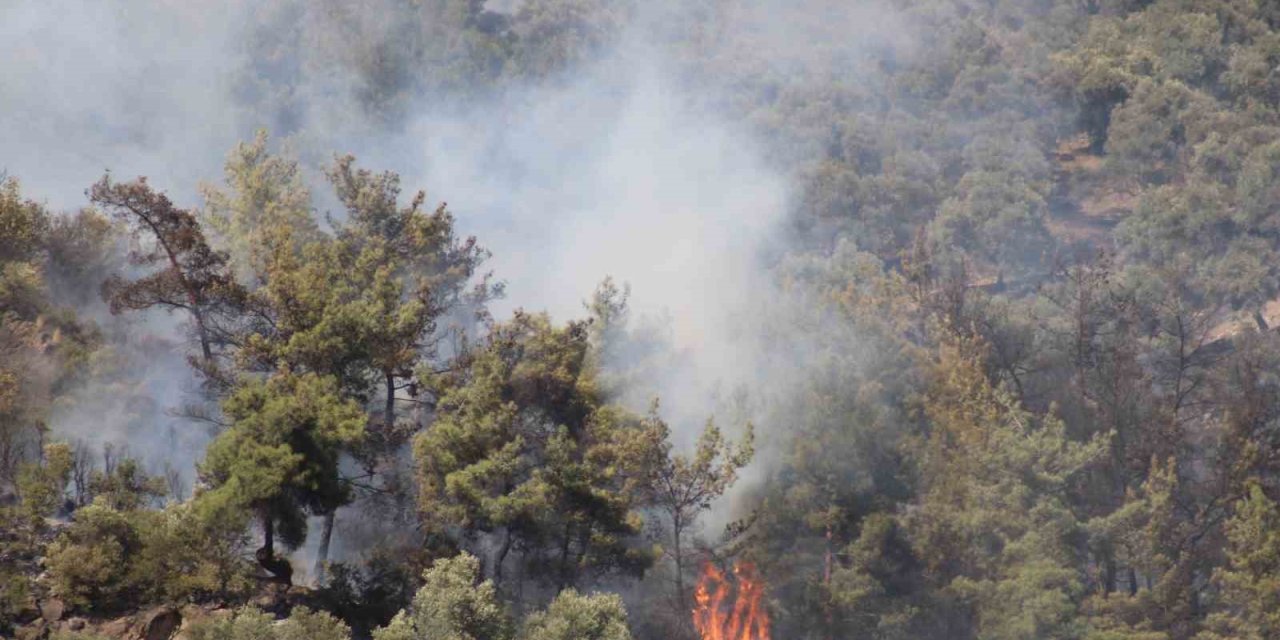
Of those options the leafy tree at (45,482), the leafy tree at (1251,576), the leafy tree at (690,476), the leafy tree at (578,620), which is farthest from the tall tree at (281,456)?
the leafy tree at (1251,576)

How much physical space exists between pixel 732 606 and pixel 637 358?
1090 centimetres

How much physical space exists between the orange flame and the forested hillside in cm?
17

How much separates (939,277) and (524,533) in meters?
51.2

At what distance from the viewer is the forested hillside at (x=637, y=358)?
36562mm

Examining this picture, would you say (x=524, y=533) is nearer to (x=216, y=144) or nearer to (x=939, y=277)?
(x=939, y=277)

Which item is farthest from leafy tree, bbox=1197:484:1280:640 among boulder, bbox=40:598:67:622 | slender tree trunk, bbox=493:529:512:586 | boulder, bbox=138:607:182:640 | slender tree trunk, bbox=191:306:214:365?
boulder, bbox=40:598:67:622

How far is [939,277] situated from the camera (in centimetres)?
8612

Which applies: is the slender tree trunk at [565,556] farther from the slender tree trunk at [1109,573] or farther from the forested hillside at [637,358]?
the slender tree trunk at [1109,573]

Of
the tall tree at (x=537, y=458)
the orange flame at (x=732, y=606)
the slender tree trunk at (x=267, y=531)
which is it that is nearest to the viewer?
the slender tree trunk at (x=267, y=531)

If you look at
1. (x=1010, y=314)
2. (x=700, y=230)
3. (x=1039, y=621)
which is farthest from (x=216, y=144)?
(x=1039, y=621)

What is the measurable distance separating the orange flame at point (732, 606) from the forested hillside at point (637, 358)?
174 mm

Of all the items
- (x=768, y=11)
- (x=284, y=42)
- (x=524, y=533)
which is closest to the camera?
(x=524, y=533)

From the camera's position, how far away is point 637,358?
55469 mm

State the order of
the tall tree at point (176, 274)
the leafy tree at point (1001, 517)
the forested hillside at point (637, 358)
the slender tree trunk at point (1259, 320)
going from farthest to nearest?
the slender tree trunk at point (1259, 320) → the leafy tree at point (1001, 517) → the tall tree at point (176, 274) → the forested hillside at point (637, 358)
